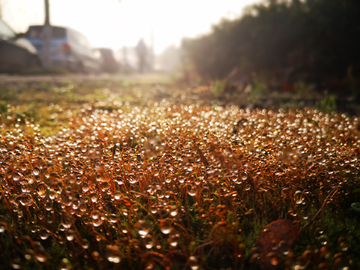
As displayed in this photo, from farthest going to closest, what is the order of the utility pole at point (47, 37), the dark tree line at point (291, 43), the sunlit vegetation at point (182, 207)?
the utility pole at point (47, 37)
the dark tree line at point (291, 43)
the sunlit vegetation at point (182, 207)

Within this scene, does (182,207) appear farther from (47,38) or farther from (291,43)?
(47,38)

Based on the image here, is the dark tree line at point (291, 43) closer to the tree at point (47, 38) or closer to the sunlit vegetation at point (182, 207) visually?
the sunlit vegetation at point (182, 207)

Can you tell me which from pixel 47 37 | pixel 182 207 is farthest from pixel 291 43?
pixel 182 207

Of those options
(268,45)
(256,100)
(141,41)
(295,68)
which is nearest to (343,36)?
(295,68)

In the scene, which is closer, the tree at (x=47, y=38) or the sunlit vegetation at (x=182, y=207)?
the sunlit vegetation at (x=182, y=207)

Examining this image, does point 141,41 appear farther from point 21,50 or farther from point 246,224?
point 246,224

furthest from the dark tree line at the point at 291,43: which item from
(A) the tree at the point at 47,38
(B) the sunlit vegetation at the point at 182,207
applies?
(A) the tree at the point at 47,38
